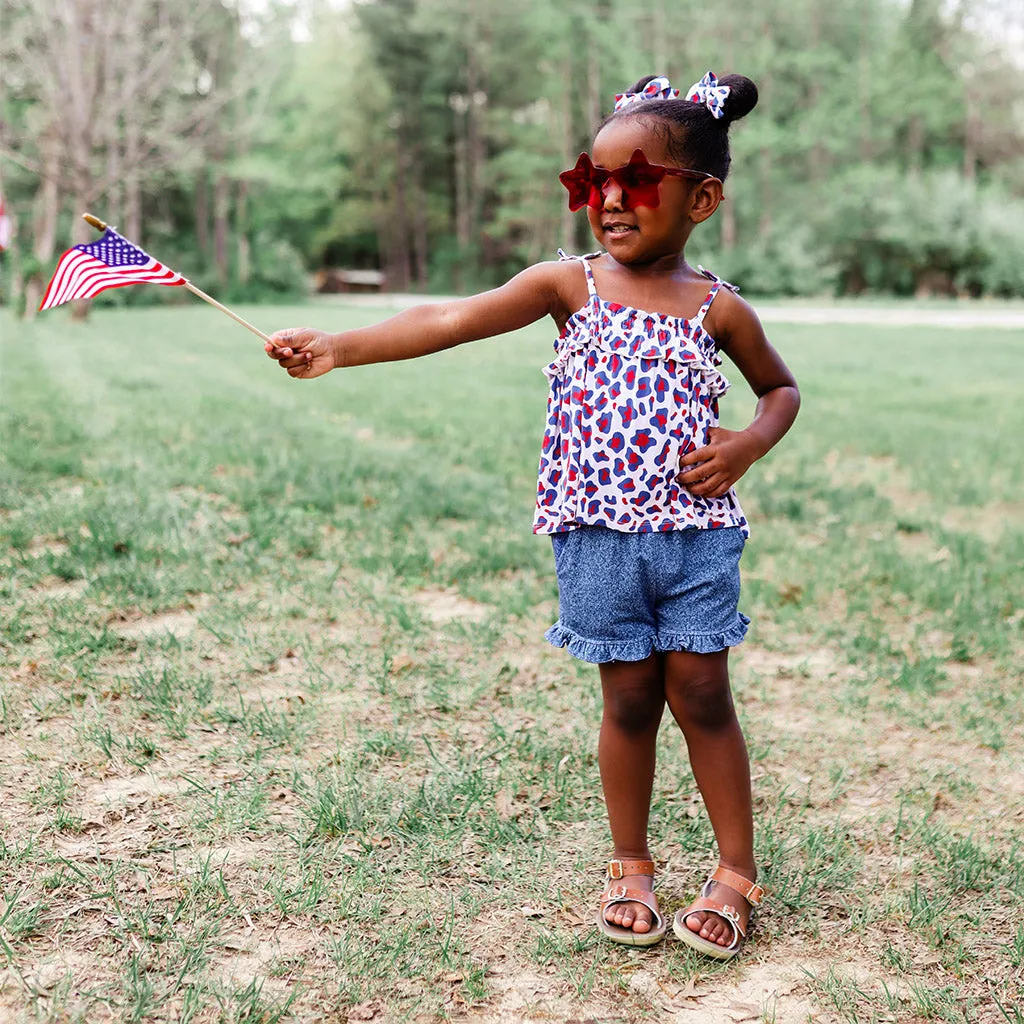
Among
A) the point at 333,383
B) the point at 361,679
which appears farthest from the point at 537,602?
the point at 333,383

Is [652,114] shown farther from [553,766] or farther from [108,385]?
[108,385]

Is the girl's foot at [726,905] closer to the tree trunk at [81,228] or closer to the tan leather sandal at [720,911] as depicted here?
the tan leather sandal at [720,911]

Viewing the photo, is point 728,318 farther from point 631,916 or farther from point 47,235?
point 47,235

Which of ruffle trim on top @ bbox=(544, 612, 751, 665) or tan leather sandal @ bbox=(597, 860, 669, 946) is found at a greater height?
ruffle trim on top @ bbox=(544, 612, 751, 665)

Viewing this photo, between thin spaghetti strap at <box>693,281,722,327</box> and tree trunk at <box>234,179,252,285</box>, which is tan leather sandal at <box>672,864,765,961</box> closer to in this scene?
thin spaghetti strap at <box>693,281,722,327</box>

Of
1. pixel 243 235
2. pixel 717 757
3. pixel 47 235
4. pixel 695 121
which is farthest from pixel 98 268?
pixel 243 235

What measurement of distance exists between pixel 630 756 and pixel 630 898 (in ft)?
0.96

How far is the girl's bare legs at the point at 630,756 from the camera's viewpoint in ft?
7.30

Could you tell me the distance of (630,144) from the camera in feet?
6.94

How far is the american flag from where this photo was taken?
7.80ft

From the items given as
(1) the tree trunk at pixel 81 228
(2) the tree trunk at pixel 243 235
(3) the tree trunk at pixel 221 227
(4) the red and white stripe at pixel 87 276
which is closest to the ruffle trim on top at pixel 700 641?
(4) the red and white stripe at pixel 87 276

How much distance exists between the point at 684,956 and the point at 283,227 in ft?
150

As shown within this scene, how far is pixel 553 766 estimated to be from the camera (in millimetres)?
2895

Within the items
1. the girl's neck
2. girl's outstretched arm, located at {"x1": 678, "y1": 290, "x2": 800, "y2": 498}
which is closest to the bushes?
girl's outstretched arm, located at {"x1": 678, "y1": 290, "x2": 800, "y2": 498}
